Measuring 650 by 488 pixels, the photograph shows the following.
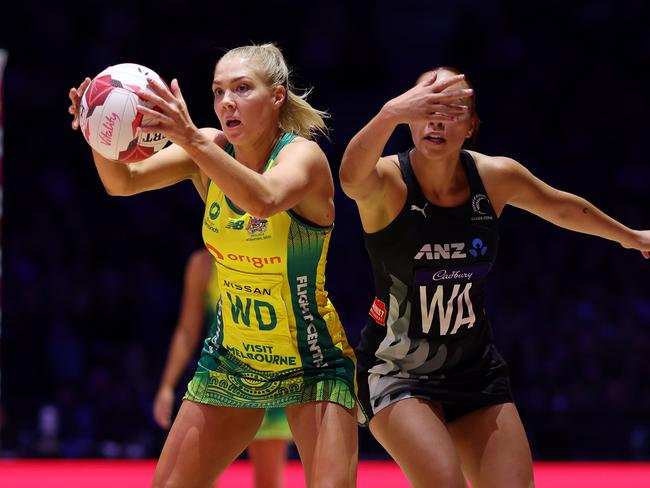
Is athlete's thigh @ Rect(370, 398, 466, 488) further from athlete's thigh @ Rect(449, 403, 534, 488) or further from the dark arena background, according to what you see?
the dark arena background

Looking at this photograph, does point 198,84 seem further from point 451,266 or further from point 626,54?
point 451,266

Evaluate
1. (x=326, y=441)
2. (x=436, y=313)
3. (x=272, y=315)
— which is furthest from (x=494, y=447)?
(x=272, y=315)

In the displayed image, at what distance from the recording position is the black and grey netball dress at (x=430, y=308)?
3393 millimetres

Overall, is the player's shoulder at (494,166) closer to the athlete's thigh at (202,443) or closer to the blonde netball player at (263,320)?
the blonde netball player at (263,320)

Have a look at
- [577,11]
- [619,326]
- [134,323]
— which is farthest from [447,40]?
[134,323]

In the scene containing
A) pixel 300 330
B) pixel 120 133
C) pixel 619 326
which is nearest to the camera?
pixel 120 133

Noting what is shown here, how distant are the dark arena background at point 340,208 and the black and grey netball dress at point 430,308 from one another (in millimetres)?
3839

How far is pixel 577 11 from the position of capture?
1028 cm

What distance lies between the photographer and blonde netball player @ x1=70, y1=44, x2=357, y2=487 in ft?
10.3

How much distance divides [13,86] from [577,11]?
17.7 feet

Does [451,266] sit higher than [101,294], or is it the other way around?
[451,266]

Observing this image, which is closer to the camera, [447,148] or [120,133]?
[120,133]

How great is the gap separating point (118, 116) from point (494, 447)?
152cm

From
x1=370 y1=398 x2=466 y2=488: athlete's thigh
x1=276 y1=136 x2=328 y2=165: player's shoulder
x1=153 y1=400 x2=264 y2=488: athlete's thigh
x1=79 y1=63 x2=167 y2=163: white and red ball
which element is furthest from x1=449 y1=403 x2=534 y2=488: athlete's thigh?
x1=79 y1=63 x2=167 y2=163: white and red ball
